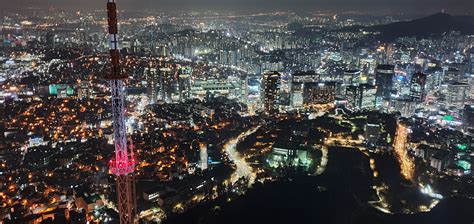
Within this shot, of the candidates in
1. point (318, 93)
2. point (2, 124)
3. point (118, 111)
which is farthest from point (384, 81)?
point (118, 111)

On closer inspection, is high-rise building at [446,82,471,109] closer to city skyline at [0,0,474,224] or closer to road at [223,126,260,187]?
city skyline at [0,0,474,224]

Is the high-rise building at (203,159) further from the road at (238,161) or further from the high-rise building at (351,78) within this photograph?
the high-rise building at (351,78)

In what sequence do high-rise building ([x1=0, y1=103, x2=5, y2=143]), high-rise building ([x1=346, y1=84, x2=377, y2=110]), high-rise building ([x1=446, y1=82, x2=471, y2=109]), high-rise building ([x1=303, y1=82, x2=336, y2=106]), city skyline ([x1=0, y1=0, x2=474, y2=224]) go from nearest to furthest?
city skyline ([x1=0, y1=0, x2=474, y2=224]), high-rise building ([x1=0, y1=103, x2=5, y2=143]), high-rise building ([x1=346, y1=84, x2=377, y2=110]), high-rise building ([x1=446, y1=82, x2=471, y2=109]), high-rise building ([x1=303, y1=82, x2=336, y2=106])

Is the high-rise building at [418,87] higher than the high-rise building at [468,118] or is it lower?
higher

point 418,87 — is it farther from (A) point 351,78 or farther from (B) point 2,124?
(B) point 2,124

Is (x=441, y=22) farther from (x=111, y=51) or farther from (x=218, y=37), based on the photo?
(x=111, y=51)

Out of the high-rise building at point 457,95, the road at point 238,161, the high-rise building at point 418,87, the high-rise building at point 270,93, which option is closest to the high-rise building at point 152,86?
the high-rise building at point 270,93

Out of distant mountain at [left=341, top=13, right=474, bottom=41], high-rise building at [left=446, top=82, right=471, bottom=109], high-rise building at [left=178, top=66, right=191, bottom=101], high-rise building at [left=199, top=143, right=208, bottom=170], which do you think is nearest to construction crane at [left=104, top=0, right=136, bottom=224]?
high-rise building at [left=199, top=143, right=208, bottom=170]
